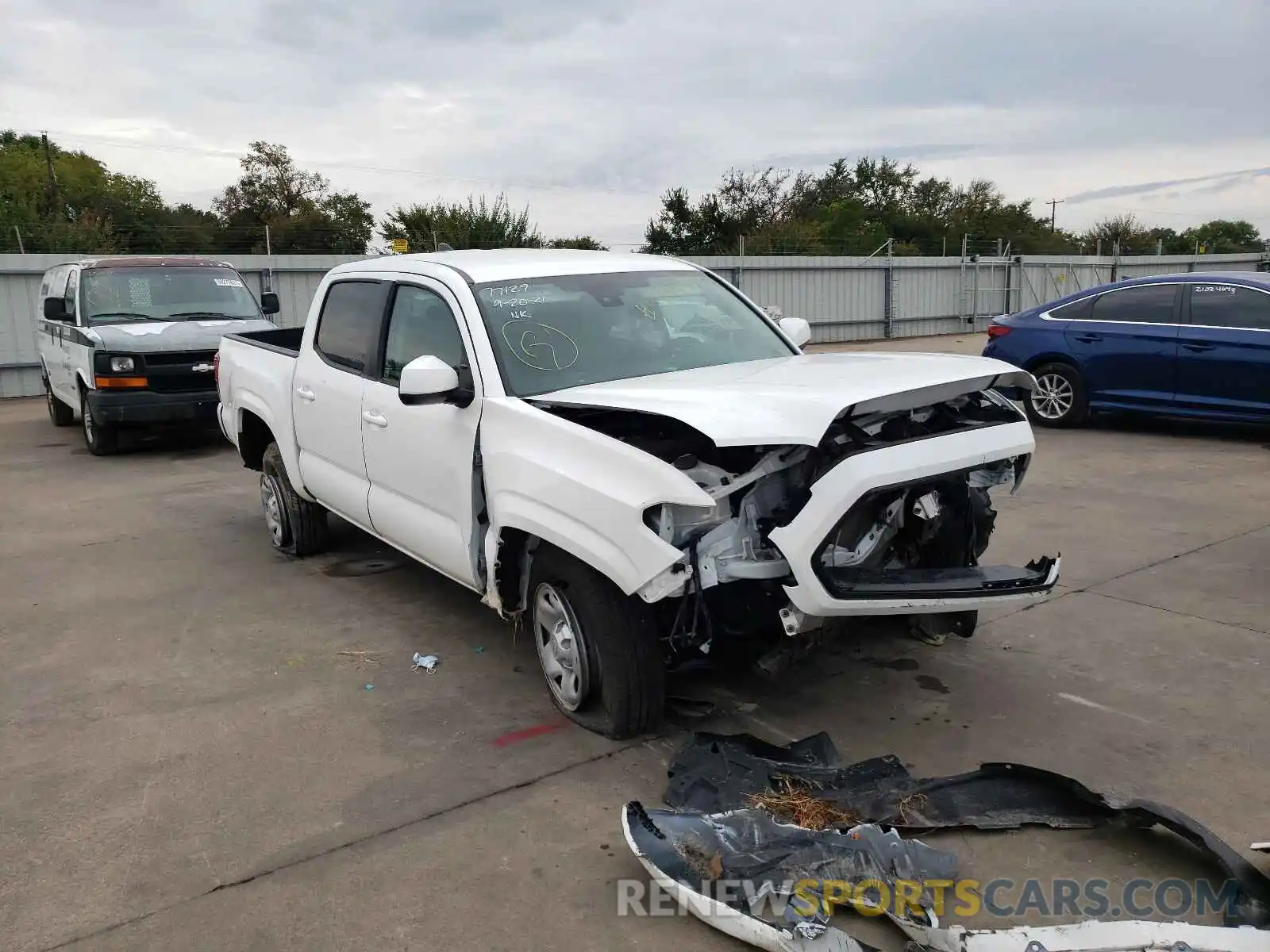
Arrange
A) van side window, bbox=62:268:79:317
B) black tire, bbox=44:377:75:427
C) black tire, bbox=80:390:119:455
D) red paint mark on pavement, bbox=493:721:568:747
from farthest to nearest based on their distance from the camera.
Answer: black tire, bbox=44:377:75:427
van side window, bbox=62:268:79:317
black tire, bbox=80:390:119:455
red paint mark on pavement, bbox=493:721:568:747

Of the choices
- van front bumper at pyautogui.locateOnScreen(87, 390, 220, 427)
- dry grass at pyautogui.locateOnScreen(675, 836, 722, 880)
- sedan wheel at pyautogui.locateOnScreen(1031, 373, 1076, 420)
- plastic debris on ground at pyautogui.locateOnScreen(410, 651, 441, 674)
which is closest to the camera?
dry grass at pyautogui.locateOnScreen(675, 836, 722, 880)

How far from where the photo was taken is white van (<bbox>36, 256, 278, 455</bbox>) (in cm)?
1041

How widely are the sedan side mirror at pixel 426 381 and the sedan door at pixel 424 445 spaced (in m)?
0.09

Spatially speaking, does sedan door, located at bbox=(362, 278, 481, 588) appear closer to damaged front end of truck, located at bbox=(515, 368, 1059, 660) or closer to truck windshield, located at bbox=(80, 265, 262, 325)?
damaged front end of truck, located at bbox=(515, 368, 1059, 660)

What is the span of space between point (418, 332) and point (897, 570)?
8.21 feet

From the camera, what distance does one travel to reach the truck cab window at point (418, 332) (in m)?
4.68

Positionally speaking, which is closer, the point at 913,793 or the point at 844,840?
the point at 844,840

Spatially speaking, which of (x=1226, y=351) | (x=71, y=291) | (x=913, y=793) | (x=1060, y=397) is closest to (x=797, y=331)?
(x=913, y=793)

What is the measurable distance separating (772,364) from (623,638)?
4.84 ft

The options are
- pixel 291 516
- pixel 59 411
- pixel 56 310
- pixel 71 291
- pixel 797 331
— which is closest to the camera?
pixel 797 331

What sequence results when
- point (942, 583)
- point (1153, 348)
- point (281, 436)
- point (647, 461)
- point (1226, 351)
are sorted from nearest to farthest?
point (647, 461) → point (942, 583) → point (281, 436) → point (1226, 351) → point (1153, 348)

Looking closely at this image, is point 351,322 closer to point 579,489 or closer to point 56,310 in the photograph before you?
point 579,489

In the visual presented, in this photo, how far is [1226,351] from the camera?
9547mm

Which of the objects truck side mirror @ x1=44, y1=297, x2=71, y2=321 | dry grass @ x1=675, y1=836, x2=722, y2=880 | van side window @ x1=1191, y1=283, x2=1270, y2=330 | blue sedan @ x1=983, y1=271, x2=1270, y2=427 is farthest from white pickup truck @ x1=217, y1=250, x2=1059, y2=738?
truck side mirror @ x1=44, y1=297, x2=71, y2=321
